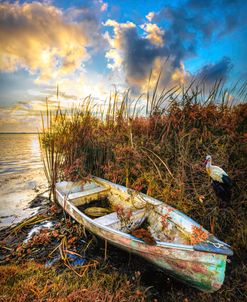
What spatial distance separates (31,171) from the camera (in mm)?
7992

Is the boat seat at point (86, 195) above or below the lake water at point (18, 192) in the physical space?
above

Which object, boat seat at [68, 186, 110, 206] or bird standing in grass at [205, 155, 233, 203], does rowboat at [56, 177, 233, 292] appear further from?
bird standing in grass at [205, 155, 233, 203]

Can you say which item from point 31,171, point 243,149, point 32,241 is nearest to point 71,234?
point 32,241

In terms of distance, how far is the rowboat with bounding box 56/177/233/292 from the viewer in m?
1.52

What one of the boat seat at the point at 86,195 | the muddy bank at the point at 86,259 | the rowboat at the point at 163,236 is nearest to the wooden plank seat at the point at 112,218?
the rowboat at the point at 163,236

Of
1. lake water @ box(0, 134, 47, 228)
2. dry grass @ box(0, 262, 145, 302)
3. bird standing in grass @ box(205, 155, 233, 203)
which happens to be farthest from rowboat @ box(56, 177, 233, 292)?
lake water @ box(0, 134, 47, 228)

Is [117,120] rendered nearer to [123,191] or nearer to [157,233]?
[123,191]

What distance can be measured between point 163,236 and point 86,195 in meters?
1.65

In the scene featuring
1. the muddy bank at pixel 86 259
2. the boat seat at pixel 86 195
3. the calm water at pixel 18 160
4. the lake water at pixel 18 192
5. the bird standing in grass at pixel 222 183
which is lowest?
the calm water at pixel 18 160

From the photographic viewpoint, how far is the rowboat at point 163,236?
4.98 ft

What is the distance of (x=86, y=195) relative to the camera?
3260mm

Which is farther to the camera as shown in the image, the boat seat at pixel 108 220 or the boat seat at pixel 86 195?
the boat seat at pixel 86 195

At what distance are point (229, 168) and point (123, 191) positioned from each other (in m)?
1.85

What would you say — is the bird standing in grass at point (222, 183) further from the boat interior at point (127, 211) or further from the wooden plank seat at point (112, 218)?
the wooden plank seat at point (112, 218)
